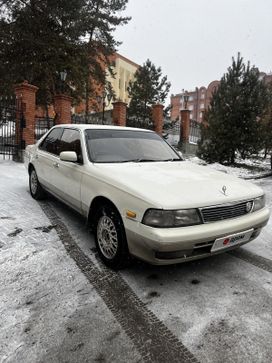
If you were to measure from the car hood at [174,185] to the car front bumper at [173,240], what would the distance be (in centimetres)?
22

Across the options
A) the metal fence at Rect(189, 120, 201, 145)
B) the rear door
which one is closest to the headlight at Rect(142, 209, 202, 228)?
the rear door

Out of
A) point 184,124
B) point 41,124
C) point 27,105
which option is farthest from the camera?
point 184,124

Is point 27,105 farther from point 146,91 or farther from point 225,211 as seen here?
point 146,91

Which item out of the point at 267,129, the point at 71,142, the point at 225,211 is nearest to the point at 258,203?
the point at 225,211

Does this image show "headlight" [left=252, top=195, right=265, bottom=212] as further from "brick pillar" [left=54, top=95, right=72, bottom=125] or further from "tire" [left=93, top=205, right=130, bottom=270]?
"brick pillar" [left=54, top=95, right=72, bottom=125]

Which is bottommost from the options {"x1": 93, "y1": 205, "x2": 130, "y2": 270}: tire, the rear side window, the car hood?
{"x1": 93, "y1": 205, "x2": 130, "y2": 270}: tire

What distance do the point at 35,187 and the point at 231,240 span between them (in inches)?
154

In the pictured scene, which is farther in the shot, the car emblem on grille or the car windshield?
the car windshield

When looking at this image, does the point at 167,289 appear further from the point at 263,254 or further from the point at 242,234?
the point at 263,254

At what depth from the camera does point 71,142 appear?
4098 mm

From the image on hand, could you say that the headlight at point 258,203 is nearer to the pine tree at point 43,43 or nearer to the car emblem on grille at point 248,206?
the car emblem on grille at point 248,206

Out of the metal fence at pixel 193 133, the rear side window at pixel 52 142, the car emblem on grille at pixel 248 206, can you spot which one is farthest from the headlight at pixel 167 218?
the metal fence at pixel 193 133

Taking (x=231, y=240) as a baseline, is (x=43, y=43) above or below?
above

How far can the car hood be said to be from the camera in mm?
2575
